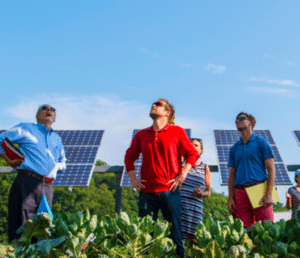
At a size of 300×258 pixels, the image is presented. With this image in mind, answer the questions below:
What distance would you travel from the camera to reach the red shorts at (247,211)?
4.13 m

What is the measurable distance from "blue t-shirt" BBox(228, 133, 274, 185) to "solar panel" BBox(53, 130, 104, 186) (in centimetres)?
436

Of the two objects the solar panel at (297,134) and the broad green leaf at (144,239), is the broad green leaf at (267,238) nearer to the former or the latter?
the broad green leaf at (144,239)

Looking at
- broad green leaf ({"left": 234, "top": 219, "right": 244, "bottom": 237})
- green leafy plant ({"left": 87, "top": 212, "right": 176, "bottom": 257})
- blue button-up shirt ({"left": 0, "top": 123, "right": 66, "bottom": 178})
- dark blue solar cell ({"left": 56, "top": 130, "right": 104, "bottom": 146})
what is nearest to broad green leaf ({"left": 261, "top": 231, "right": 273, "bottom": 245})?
broad green leaf ({"left": 234, "top": 219, "right": 244, "bottom": 237})

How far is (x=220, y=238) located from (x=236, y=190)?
2.32 meters

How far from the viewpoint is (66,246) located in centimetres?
217

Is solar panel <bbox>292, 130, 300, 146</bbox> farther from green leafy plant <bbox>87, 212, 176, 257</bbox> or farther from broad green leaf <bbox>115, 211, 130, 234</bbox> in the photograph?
broad green leaf <bbox>115, 211, 130, 234</bbox>

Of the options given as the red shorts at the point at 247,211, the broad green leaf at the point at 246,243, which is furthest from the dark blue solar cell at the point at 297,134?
the broad green leaf at the point at 246,243

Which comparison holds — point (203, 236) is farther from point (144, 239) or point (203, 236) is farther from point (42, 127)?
point (42, 127)

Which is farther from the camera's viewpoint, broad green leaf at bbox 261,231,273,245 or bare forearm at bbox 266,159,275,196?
bare forearm at bbox 266,159,275,196

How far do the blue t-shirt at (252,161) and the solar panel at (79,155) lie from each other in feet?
14.3

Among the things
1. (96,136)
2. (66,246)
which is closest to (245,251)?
(66,246)

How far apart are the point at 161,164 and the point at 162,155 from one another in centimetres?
11

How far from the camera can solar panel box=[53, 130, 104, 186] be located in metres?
8.59

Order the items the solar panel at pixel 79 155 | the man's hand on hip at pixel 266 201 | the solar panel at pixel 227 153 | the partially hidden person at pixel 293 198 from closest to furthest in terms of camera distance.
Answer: the man's hand on hip at pixel 266 201 → the partially hidden person at pixel 293 198 → the solar panel at pixel 227 153 → the solar panel at pixel 79 155
